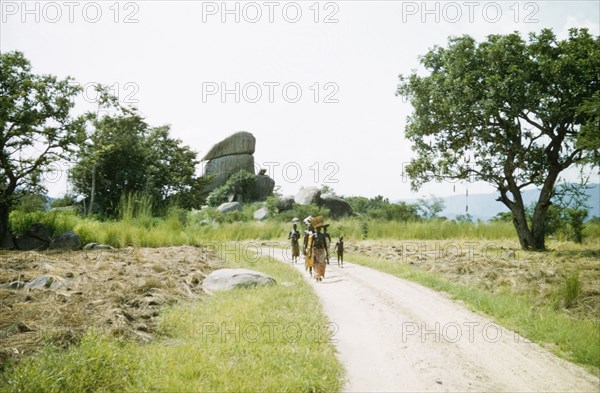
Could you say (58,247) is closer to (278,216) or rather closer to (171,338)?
(171,338)

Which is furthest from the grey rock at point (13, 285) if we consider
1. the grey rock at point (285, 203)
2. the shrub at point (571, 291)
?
the grey rock at point (285, 203)

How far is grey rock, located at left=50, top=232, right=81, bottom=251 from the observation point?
13072 millimetres

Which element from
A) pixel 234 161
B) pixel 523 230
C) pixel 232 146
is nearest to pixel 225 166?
pixel 234 161

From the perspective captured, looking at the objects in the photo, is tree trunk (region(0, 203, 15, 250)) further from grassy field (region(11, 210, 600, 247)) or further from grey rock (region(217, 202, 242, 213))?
grey rock (region(217, 202, 242, 213))

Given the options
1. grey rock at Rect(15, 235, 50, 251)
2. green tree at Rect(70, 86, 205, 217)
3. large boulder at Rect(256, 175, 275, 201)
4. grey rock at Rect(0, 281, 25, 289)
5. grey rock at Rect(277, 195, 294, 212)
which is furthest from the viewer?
large boulder at Rect(256, 175, 275, 201)

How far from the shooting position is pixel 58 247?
1305 cm

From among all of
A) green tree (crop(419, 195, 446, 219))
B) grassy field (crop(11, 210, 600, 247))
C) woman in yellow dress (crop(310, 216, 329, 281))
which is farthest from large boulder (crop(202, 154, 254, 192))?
woman in yellow dress (crop(310, 216, 329, 281))

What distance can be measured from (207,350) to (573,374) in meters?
4.73

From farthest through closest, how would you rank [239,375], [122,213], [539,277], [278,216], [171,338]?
Result: [278,216], [122,213], [539,277], [171,338], [239,375]

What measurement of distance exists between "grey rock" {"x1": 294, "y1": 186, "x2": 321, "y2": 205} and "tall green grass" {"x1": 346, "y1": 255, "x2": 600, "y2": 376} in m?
31.2

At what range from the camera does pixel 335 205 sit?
42906 mm

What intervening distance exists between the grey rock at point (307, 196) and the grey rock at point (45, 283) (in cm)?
3375

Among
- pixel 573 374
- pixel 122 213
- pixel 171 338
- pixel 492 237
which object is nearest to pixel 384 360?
pixel 573 374

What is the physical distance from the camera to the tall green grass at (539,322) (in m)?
5.01
